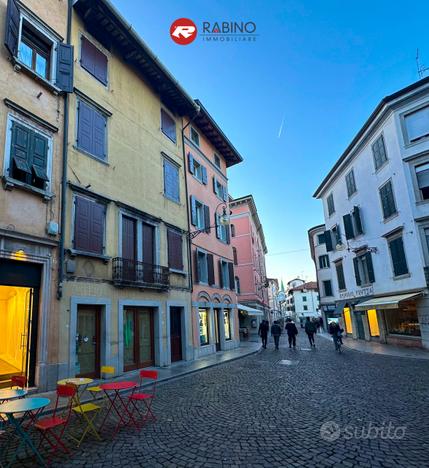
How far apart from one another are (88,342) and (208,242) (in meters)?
10.3

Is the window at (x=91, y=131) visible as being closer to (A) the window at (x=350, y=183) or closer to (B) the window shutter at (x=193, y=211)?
(B) the window shutter at (x=193, y=211)

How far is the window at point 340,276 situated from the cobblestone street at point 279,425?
1828 cm

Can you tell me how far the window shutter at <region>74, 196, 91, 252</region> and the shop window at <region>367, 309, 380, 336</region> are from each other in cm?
2017

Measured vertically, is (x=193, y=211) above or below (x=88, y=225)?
above

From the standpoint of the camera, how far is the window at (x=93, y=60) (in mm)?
12125

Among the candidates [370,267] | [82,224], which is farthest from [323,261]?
[82,224]

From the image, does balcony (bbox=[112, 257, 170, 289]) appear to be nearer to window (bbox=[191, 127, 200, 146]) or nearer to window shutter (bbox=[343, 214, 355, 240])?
window (bbox=[191, 127, 200, 146])

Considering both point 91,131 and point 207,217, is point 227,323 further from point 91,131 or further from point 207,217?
point 91,131

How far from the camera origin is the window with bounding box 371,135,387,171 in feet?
64.0

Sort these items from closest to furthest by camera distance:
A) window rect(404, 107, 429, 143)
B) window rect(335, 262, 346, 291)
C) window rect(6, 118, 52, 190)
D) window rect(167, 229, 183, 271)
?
window rect(6, 118, 52, 190)
window rect(167, 229, 183, 271)
window rect(404, 107, 429, 143)
window rect(335, 262, 346, 291)

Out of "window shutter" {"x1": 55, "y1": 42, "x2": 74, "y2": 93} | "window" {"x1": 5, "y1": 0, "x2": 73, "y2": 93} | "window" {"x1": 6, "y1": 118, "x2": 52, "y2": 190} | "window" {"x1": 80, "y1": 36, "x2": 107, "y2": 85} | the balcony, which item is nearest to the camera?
"window" {"x1": 6, "y1": 118, "x2": 52, "y2": 190}

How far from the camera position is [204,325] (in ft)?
→ 58.2

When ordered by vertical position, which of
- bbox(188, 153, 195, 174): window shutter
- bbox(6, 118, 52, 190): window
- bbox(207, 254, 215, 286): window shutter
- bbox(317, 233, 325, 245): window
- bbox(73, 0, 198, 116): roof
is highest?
bbox(73, 0, 198, 116): roof

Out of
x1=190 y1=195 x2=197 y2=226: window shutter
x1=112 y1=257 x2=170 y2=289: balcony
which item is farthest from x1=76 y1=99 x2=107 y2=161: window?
x1=190 y1=195 x2=197 y2=226: window shutter
